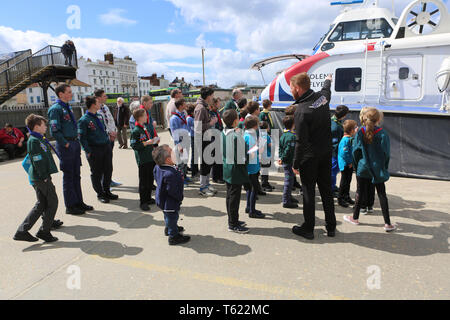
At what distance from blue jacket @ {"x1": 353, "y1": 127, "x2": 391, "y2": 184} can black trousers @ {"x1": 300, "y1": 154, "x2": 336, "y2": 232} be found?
0.62 meters

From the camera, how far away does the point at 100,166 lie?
543 cm

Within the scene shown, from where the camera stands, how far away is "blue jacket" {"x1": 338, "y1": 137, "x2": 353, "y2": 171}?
4977 mm

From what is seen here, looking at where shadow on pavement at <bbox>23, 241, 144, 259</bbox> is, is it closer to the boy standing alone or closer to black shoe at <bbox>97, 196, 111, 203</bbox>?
the boy standing alone

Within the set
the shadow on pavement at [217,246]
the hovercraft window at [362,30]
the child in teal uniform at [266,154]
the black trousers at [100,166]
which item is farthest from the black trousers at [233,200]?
the hovercraft window at [362,30]

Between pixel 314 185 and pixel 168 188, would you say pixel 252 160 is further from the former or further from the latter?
pixel 168 188

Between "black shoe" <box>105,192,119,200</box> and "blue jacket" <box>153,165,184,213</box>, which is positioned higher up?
"blue jacket" <box>153,165,184,213</box>

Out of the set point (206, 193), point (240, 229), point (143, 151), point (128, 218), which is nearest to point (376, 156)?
point (240, 229)

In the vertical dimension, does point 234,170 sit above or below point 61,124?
below

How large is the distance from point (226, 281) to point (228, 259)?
445 mm

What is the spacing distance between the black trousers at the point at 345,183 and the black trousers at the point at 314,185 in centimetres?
135

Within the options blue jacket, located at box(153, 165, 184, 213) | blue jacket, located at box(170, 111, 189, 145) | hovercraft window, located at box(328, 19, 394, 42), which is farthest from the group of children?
hovercraft window, located at box(328, 19, 394, 42)

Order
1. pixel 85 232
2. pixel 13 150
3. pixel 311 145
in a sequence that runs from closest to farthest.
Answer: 1. pixel 311 145
2. pixel 85 232
3. pixel 13 150

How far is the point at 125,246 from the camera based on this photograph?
150 inches

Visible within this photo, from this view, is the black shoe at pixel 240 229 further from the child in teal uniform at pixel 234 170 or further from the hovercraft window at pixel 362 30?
the hovercraft window at pixel 362 30
